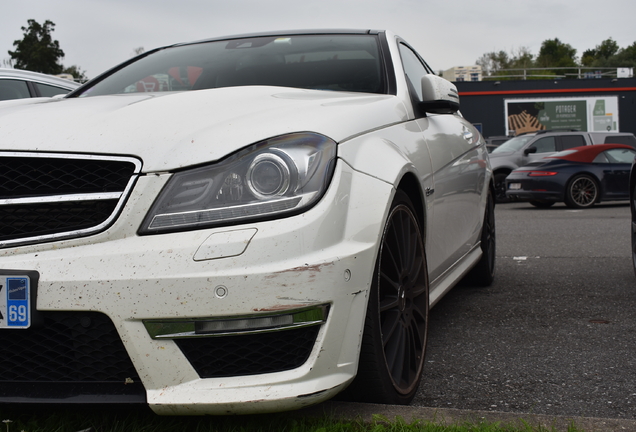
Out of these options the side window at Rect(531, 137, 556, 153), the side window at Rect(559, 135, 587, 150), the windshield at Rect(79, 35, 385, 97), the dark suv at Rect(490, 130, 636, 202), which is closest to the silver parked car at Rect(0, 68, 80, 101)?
the windshield at Rect(79, 35, 385, 97)

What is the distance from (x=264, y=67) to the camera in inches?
130

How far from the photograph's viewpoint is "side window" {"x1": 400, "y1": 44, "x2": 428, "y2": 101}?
3.53 metres

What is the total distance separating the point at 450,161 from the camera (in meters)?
A: 3.39

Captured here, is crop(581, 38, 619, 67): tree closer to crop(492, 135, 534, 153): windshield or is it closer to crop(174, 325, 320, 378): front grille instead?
crop(492, 135, 534, 153): windshield

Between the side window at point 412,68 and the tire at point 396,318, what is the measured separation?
3.60ft

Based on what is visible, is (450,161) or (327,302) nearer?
(327,302)

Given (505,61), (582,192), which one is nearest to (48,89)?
(582,192)

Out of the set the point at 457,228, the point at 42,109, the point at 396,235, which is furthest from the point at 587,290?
the point at 42,109

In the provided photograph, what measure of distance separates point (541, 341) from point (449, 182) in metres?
0.86

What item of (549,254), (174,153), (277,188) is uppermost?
(174,153)

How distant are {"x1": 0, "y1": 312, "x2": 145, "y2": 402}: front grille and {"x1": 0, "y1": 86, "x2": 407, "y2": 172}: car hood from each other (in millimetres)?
467

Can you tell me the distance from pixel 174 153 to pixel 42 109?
0.65m

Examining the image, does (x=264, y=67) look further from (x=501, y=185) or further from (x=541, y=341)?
(x=501, y=185)

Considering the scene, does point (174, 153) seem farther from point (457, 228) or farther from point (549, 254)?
point (549, 254)
